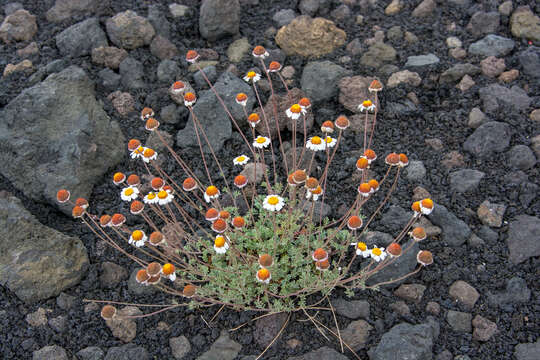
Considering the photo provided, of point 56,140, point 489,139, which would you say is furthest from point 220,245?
point 489,139

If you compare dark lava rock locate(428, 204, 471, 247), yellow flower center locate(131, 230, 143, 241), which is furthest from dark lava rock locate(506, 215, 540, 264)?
yellow flower center locate(131, 230, 143, 241)

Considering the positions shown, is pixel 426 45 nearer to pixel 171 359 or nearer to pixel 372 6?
pixel 372 6

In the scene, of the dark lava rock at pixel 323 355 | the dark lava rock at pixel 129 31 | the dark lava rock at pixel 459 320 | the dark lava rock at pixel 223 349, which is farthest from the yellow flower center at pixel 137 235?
the dark lava rock at pixel 129 31

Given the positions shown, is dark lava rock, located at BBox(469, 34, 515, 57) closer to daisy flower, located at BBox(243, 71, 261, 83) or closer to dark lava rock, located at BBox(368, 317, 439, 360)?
daisy flower, located at BBox(243, 71, 261, 83)

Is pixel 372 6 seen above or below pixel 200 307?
above

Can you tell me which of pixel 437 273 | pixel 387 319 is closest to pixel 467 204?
pixel 437 273

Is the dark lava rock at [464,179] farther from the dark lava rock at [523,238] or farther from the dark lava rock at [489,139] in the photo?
the dark lava rock at [523,238]

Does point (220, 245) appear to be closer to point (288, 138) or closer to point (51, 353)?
point (51, 353)
